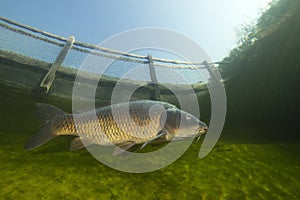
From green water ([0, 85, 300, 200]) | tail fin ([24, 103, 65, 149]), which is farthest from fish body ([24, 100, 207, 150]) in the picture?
green water ([0, 85, 300, 200])

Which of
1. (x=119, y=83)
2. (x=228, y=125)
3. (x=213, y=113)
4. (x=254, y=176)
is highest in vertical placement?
(x=119, y=83)

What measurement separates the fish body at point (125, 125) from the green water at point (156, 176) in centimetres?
35

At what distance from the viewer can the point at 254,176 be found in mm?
2436

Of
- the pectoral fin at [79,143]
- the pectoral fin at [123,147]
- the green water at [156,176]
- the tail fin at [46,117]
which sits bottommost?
the green water at [156,176]

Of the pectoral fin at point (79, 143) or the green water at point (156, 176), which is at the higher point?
the pectoral fin at point (79, 143)

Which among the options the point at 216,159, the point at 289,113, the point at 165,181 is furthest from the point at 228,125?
the point at 165,181

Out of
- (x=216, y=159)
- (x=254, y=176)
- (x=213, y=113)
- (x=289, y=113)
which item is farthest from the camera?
(x=213, y=113)

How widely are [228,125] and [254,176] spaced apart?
4081 mm

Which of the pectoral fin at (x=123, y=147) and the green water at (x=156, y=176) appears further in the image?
the pectoral fin at (x=123, y=147)

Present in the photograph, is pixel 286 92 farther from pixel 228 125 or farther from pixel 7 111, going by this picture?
pixel 7 111

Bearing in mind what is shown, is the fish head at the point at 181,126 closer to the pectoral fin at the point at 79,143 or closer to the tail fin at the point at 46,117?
the pectoral fin at the point at 79,143

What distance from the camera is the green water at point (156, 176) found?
1966 millimetres

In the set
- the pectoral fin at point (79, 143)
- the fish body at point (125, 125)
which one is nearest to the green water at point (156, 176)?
the pectoral fin at point (79, 143)

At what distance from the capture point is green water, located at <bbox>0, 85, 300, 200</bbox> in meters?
1.97
